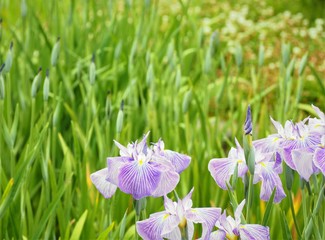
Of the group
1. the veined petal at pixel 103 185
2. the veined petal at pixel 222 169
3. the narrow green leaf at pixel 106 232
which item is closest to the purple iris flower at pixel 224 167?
the veined petal at pixel 222 169

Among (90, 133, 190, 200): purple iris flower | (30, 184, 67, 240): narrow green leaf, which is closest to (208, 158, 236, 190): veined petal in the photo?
(90, 133, 190, 200): purple iris flower

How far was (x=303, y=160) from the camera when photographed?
4.07ft

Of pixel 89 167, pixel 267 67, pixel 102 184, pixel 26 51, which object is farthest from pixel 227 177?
pixel 267 67

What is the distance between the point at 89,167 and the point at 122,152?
1061 millimetres

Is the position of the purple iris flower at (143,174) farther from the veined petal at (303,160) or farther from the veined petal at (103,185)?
the veined petal at (303,160)

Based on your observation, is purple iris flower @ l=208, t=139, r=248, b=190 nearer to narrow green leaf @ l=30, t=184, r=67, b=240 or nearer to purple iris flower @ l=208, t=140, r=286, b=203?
purple iris flower @ l=208, t=140, r=286, b=203

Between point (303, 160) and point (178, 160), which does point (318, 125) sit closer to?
point (303, 160)

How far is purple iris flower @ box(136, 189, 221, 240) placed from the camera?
116 centimetres

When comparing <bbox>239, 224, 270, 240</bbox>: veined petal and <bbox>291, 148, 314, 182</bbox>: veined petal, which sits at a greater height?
<bbox>291, 148, 314, 182</bbox>: veined petal

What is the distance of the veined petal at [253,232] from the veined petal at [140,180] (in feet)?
0.59

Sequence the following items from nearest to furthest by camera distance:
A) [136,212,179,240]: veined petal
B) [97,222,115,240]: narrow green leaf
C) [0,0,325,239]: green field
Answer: [136,212,179,240]: veined petal
[97,222,115,240]: narrow green leaf
[0,0,325,239]: green field

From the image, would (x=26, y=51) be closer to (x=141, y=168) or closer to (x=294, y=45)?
(x=141, y=168)

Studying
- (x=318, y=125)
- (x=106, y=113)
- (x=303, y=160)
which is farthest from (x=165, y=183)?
(x=106, y=113)

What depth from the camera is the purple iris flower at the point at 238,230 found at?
3.87 ft
